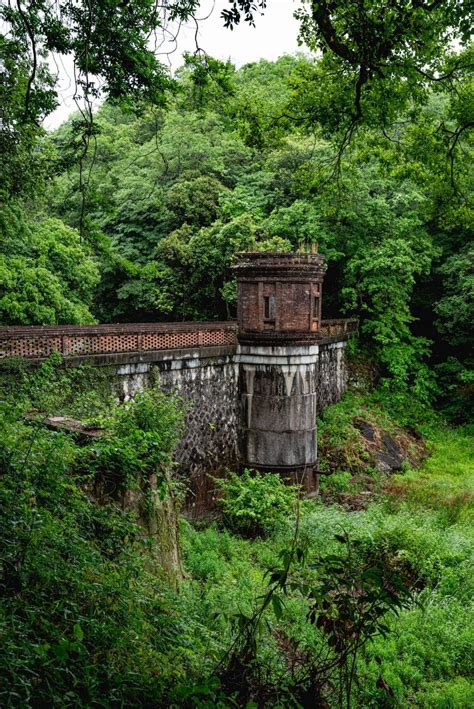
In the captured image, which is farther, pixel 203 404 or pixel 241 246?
pixel 241 246

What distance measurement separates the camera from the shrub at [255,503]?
41.1 feet

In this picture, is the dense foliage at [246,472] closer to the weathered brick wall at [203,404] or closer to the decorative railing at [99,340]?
the decorative railing at [99,340]

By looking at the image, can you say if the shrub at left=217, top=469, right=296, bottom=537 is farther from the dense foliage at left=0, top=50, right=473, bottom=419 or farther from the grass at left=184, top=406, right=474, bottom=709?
the dense foliage at left=0, top=50, right=473, bottom=419

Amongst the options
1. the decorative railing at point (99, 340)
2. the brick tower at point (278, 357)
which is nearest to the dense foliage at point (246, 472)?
the decorative railing at point (99, 340)

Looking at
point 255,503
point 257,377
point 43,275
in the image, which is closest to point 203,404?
point 257,377

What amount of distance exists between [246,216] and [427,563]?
547 inches

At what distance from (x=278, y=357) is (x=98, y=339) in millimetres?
5560

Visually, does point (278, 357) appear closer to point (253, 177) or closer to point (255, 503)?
point (255, 503)

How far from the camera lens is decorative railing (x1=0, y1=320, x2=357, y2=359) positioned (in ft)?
30.0

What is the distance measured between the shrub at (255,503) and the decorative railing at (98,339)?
335 centimetres

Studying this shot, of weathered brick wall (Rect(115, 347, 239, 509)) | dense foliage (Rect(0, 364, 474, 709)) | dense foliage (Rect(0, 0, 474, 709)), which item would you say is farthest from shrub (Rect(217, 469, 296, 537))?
dense foliage (Rect(0, 364, 474, 709))

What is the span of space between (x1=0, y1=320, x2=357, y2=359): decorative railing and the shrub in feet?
11.0

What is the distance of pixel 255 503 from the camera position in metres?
12.9

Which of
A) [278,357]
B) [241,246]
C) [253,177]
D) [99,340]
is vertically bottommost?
[278,357]
